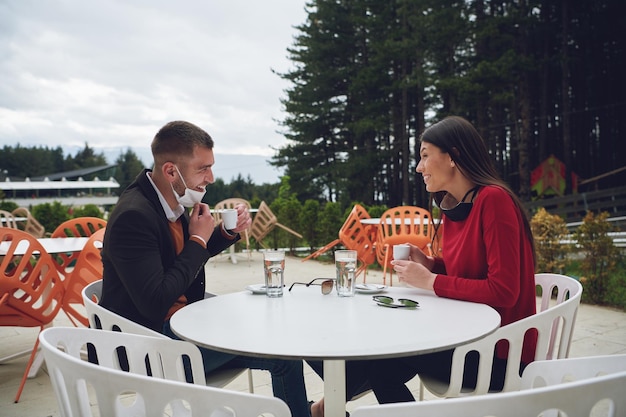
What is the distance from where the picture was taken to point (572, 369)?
1.03m

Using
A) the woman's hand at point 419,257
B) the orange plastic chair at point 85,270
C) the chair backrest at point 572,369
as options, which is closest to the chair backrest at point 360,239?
the orange plastic chair at point 85,270

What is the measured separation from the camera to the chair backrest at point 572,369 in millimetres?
967

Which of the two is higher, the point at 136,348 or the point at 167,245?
the point at 167,245

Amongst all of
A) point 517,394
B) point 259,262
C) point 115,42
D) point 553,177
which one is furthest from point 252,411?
point 115,42

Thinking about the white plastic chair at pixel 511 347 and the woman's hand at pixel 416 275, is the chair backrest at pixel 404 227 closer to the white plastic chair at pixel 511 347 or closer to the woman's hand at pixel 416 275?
the woman's hand at pixel 416 275

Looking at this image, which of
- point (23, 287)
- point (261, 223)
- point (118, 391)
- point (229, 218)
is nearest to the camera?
point (118, 391)

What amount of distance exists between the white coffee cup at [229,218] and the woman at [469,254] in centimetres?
80

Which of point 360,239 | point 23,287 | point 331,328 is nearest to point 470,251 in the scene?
point 331,328

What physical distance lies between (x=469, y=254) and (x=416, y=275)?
0.23 meters

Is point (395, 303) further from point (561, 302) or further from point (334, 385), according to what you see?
point (561, 302)

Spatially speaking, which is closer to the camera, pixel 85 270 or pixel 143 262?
pixel 143 262

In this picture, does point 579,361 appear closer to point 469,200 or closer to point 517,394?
point 517,394

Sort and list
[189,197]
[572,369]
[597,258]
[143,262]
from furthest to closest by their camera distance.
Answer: [597,258] → [189,197] → [143,262] → [572,369]

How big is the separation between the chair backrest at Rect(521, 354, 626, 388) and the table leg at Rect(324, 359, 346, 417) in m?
0.49
